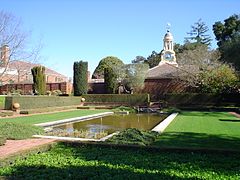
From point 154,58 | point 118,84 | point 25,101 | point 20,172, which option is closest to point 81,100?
point 118,84

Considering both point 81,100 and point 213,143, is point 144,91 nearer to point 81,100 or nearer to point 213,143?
point 81,100

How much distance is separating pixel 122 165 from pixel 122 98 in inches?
1192

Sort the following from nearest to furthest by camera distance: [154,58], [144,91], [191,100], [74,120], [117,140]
→ [117,140] < [74,120] < [191,100] < [144,91] < [154,58]

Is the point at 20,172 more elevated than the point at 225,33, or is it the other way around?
the point at 225,33

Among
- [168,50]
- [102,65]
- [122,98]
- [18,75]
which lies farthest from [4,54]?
[102,65]

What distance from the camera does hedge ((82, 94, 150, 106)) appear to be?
117ft

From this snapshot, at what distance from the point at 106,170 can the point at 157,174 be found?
1.08 metres

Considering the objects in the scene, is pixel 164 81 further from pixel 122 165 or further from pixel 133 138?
pixel 122 165

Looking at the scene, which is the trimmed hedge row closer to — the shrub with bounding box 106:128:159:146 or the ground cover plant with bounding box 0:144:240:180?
the shrub with bounding box 106:128:159:146

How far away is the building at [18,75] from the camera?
2481 cm

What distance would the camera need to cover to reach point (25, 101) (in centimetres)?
2512

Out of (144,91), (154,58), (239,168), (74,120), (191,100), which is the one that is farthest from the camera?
(154,58)

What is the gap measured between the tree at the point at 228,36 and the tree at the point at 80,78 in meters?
18.8

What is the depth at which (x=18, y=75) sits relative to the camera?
35.6 m
